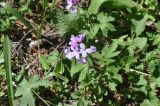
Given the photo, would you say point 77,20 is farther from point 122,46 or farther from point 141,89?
point 141,89

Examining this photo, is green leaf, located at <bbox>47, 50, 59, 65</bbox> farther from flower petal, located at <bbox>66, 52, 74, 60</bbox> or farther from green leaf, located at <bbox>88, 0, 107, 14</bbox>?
green leaf, located at <bbox>88, 0, 107, 14</bbox>

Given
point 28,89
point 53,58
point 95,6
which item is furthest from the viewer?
point 95,6

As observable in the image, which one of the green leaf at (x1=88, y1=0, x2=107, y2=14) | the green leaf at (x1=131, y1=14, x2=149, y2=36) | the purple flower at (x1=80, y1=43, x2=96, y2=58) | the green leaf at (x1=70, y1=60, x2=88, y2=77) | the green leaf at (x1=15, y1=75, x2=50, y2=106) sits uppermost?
the green leaf at (x1=88, y1=0, x2=107, y2=14)

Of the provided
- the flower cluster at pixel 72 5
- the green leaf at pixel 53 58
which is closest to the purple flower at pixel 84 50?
the green leaf at pixel 53 58

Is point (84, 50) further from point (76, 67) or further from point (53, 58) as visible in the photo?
point (53, 58)

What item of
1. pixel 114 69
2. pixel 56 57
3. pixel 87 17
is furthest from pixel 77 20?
pixel 114 69

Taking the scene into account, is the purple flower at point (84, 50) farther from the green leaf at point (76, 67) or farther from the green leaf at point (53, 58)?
the green leaf at point (53, 58)

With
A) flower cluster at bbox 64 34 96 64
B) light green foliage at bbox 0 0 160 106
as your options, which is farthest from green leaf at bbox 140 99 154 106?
flower cluster at bbox 64 34 96 64

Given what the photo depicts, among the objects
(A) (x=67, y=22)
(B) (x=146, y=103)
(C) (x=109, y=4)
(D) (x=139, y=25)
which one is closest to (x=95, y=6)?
(C) (x=109, y=4)
